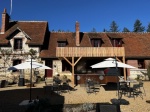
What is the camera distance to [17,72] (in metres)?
22.2

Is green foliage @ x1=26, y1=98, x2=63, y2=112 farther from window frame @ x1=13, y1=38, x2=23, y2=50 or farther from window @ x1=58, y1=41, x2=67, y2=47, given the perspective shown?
window @ x1=58, y1=41, x2=67, y2=47

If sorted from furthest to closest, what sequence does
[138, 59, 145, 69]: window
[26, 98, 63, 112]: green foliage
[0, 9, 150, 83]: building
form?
[138, 59, 145, 69]: window, [0, 9, 150, 83]: building, [26, 98, 63, 112]: green foliage

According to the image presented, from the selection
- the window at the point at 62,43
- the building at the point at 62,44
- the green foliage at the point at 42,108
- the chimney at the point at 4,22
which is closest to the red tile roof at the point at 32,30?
the building at the point at 62,44

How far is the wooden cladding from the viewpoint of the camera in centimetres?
1719

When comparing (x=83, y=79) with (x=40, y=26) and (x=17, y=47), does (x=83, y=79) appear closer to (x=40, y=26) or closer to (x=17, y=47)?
(x=17, y=47)

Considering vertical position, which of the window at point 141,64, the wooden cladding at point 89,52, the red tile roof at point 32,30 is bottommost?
the window at point 141,64

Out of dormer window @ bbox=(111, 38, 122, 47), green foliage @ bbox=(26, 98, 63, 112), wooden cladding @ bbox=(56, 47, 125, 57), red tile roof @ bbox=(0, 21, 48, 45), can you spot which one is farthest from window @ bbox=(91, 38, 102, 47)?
green foliage @ bbox=(26, 98, 63, 112)

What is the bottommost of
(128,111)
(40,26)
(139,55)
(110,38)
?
(128,111)

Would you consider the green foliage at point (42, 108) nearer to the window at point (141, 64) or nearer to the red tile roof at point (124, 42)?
the red tile roof at point (124, 42)

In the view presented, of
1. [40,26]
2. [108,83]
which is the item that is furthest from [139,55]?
[40,26]

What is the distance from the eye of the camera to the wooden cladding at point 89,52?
56.4 feet

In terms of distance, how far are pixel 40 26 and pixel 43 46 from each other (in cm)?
351

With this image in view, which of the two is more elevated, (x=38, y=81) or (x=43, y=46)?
(x=43, y=46)

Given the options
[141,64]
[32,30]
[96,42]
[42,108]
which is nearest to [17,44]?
[32,30]
